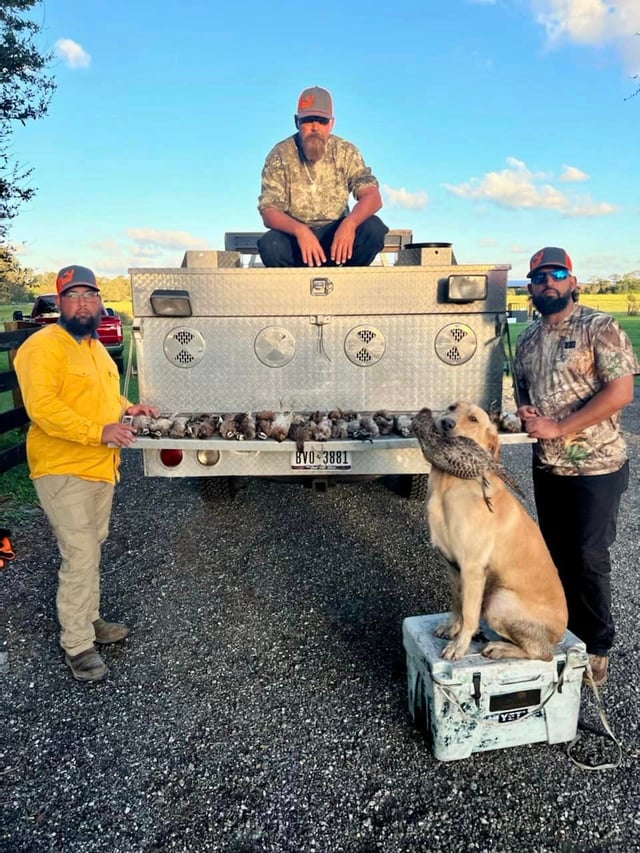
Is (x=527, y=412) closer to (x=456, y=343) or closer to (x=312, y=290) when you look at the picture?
(x=456, y=343)

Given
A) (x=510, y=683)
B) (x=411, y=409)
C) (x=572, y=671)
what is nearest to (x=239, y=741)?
(x=510, y=683)

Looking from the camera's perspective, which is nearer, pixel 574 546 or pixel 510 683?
pixel 510 683

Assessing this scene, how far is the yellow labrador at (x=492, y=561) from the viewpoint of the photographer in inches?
97.1

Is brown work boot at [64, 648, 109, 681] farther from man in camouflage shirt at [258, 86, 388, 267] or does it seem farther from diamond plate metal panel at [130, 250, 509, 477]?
man in camouflage shirt at [258, 86, 388, 267]

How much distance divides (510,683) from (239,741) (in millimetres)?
1206

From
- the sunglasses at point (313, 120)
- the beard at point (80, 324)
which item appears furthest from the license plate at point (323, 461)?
the sunglasses at point (313, 120)

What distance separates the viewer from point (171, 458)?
4027 millimetres

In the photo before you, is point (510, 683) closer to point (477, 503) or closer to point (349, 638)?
point (477, 503)

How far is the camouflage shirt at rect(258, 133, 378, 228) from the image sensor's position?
4660 mm

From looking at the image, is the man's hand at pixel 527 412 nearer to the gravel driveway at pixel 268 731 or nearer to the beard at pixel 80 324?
the gravel driveway at pixel 268 731

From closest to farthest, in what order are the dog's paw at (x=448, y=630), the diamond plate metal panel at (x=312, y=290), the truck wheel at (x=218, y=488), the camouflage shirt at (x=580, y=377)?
the dog's paw at (x=448, y=630) < the camouflage shirt at (x=580, y=377) < the diamond plate metal panel at (x=312, y=290) < the truck wheel at (x=218, y=488)

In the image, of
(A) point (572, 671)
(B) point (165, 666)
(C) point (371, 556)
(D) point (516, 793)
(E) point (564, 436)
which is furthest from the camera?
(C) point (371, 556)

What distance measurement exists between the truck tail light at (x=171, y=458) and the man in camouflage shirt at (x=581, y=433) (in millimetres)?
2230

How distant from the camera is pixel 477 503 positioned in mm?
2551
